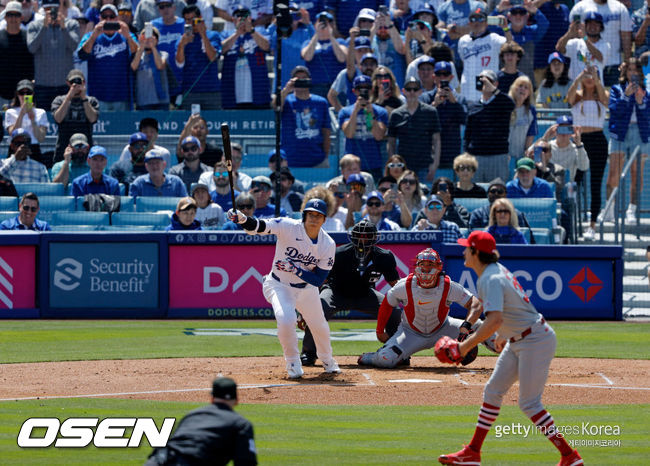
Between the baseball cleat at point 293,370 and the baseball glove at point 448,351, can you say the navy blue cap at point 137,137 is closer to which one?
the baseball cleat at point 293,370

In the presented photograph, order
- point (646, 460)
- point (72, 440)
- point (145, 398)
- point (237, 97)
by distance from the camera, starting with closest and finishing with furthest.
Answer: point (646, 460) < point (72, 440) < point (145, 398) < point (237, 97)

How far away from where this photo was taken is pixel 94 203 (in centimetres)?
1786

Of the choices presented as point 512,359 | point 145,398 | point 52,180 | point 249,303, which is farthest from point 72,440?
point 52,180

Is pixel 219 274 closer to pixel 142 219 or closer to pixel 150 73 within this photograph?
pixel 142 219

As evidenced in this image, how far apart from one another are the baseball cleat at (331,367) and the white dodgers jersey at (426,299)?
0.99 metres

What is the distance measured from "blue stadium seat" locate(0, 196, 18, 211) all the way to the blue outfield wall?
1319 mm

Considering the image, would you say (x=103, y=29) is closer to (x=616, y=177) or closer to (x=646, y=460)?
(x=616, y=177)

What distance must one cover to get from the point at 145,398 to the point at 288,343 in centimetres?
173

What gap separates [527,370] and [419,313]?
4582mm

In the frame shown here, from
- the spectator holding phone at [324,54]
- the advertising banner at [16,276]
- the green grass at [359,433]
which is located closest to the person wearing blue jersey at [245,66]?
the spectator holding phone at [324,54]

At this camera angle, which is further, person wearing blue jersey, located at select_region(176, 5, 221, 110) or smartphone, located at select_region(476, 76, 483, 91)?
person wearing blue jersey, located at select_region(176, 5, 221, 110)

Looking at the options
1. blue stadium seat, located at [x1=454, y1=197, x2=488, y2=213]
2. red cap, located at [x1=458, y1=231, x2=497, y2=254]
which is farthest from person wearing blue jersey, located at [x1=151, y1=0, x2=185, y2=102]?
red cap, located at [x1=458, y1=231, x2=497, y2=254]

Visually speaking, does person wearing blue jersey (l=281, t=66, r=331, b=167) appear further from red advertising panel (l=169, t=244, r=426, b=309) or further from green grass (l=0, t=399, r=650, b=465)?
green grass (l=0, t=399, r=650, b=465)

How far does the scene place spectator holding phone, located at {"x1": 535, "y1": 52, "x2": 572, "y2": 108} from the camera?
64.6ft
